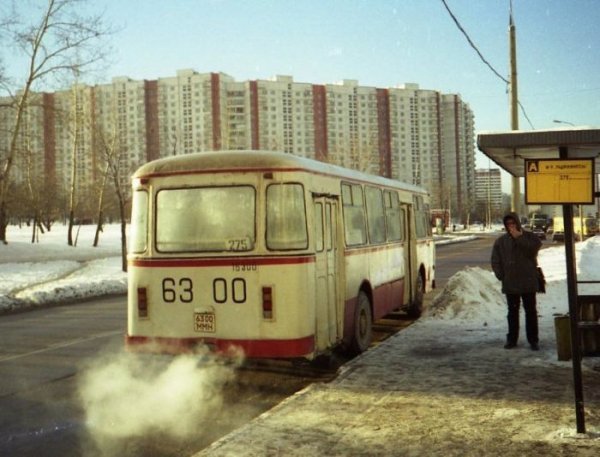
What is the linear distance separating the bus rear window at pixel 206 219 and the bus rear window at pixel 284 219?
216mm

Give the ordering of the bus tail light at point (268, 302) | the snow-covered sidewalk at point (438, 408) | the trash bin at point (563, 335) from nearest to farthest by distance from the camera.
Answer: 1. the snow-covered sidewalk at point (438, 408)
2. the bus tail light at point (268, 302)
3. the trash bin at point (563, 335)

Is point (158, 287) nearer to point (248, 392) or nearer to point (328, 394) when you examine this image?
point (248, 392)

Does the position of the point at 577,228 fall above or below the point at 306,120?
below

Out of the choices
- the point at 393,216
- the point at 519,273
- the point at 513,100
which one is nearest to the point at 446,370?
the point at 519,273

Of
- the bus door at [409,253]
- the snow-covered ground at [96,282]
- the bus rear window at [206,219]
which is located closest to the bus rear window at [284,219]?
the bus rear window at [206,219]

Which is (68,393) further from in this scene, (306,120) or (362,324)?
(306,120)

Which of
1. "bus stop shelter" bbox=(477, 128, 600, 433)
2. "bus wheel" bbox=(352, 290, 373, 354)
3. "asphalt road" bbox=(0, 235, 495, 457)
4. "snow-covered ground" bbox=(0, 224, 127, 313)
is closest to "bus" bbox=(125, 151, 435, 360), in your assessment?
"asphalt road" bbox=(0, 235, 495, 457)

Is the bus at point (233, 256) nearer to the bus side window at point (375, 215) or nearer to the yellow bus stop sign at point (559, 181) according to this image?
the bus side window at point (375, 215)

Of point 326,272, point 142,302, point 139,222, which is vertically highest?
point 139,222

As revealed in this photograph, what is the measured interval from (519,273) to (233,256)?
4.25m

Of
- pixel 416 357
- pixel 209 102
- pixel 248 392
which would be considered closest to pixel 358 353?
pixel 416 357

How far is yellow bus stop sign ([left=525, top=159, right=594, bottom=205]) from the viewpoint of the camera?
5.72 m

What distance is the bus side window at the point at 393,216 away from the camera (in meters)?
12.4

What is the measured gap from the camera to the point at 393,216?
12820 mm
